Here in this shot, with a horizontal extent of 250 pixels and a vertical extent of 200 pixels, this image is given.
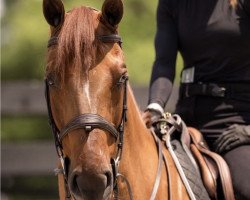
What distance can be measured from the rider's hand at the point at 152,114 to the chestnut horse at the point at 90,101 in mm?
503

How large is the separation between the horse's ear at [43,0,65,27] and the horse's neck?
1.45ft

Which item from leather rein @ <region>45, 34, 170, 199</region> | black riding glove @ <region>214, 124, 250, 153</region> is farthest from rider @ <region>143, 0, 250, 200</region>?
leather rein @ <region>45, 34, 170, 199</region>

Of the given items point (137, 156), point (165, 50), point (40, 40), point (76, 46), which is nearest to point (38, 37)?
point (40, 40)

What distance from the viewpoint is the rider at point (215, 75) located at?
3.74 meters

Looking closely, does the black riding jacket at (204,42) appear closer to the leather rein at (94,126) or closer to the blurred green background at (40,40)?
the leather rein at (94,126)

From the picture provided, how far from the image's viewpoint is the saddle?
3465mm

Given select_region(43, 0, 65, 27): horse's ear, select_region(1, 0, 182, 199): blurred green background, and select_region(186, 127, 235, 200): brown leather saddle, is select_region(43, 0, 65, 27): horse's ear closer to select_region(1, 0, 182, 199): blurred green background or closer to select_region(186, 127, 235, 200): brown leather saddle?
select_region(186, 127, 235, 200): brown leather saddle

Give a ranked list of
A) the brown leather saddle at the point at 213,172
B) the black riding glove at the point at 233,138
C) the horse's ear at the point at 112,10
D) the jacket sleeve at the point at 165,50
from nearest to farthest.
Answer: the horse's ear at the point at 112,10 < the brown leather saddle at the point at 213,172 < the black riding glove at the point at 233,138 < the jacket sleeve at the point at 165,50

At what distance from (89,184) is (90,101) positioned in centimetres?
32

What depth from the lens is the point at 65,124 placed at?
2932 millimetres

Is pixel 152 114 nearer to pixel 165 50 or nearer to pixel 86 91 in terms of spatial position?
pixel 165 50

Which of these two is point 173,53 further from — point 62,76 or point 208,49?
point 62,76

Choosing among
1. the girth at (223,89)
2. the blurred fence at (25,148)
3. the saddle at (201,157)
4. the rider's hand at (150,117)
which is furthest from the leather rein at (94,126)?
the blurred fence at (25,148)

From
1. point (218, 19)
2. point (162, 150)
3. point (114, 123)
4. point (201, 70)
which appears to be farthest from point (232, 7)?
point (114, 123)
